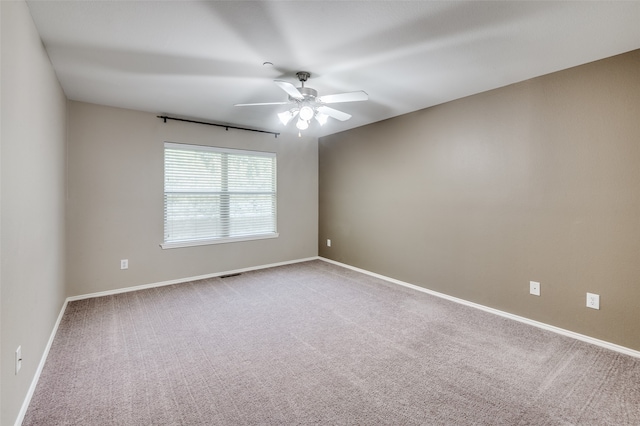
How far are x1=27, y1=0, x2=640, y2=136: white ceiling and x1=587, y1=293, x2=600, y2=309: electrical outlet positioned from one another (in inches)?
77.6

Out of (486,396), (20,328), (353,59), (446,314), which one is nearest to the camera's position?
(20,328)

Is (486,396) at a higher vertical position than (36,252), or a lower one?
lower

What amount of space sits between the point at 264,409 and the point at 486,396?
1374mm

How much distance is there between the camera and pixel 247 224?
4879 millimetres

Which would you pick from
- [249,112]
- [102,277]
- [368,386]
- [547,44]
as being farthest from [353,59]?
[102,277]

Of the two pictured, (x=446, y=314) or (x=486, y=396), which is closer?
(x=486, y=396)

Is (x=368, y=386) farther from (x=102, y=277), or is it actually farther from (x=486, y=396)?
(x=102, y=277)

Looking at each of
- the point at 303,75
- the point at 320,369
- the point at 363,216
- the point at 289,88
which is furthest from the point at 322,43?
the point at 363,216

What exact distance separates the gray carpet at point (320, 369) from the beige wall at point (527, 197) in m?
0.42

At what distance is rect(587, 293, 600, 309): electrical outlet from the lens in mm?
2520

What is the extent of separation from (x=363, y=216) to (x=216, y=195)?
229cm

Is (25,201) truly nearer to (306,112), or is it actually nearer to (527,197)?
(306,112)

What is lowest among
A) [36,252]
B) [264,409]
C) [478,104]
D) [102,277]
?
[264,409]

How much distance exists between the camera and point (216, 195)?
4.55 m
